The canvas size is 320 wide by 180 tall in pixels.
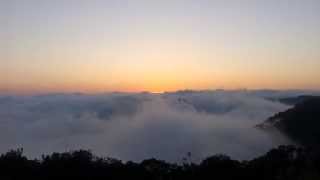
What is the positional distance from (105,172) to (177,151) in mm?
120631

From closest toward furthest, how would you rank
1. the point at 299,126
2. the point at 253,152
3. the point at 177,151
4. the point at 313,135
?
the point at 313,135
the point at 299,126
the point at 253,152
the point at 177,151

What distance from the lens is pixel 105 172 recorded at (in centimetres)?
5753

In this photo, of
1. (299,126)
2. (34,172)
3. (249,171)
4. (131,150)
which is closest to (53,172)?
(34,172)

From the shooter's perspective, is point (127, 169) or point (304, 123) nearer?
point (127, 169)

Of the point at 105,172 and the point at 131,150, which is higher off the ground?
the point at 105,172

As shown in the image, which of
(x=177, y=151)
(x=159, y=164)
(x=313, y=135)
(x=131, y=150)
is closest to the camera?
(x=159, y=164)

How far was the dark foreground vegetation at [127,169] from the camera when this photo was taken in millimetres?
54469

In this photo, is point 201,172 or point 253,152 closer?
point 201,172

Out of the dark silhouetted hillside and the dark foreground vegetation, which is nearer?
the dark foreground vegetation

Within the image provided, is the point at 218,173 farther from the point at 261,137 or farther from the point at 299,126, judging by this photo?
the point at 261,137

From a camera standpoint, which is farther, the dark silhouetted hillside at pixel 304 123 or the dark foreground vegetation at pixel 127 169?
the dark silhouetted hillside at pixel 304 123

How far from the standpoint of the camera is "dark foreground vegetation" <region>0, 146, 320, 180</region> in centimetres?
5447

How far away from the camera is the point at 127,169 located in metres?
59.4

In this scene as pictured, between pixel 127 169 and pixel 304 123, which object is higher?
pixel 304 123
